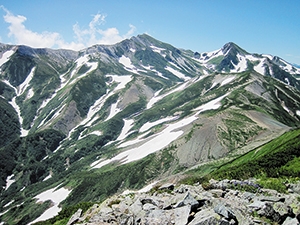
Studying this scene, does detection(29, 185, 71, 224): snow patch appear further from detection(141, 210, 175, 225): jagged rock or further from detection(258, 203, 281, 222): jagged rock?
detection(258, 203, 281, 222): jagged rock

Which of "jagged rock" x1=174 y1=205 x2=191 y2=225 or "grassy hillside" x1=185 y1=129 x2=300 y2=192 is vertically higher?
"jagged rock" x1=174 y1=205 x2=191 y2=225

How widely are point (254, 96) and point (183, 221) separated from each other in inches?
7081

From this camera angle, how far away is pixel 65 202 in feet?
447

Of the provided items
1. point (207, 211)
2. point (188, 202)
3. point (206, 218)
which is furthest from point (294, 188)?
point (206, 218)

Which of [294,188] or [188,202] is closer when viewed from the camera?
[188,202]

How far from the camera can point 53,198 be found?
14888 centimetres

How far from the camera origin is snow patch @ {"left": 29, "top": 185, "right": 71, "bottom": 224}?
5202 inches

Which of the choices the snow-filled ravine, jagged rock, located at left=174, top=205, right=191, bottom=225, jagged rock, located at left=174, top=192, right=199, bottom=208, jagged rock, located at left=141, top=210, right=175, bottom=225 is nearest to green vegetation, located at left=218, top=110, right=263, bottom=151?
the snow-filled ravine

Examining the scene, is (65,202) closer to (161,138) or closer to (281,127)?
(161,138)

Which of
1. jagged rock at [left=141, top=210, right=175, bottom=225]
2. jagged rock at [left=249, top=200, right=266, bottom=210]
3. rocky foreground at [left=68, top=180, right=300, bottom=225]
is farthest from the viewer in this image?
jagged rock at [left=249, top=200, right=266, bottom=210]

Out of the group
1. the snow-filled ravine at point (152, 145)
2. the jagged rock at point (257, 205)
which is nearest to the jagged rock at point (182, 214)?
the jagged rock at point (257, 205)

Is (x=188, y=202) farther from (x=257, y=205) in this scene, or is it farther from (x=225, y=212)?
(x=257, y=205)

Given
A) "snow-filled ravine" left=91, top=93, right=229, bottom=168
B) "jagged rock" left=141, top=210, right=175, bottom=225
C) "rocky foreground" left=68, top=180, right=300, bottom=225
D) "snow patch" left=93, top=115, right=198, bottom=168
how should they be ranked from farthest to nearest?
"snow-filled ravine" left=91, top=93, right=229, bottom=168 → "snow patch" left=93, top=115, right=198, bottom=168 → "jagged rock" left=141, top=210, right=175, bottom=225 → "rocky foreground" left=68, top=180, right=300, bottom=225

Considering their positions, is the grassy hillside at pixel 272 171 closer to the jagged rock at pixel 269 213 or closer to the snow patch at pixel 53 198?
Result: the jagged rock at pixel 269 213
